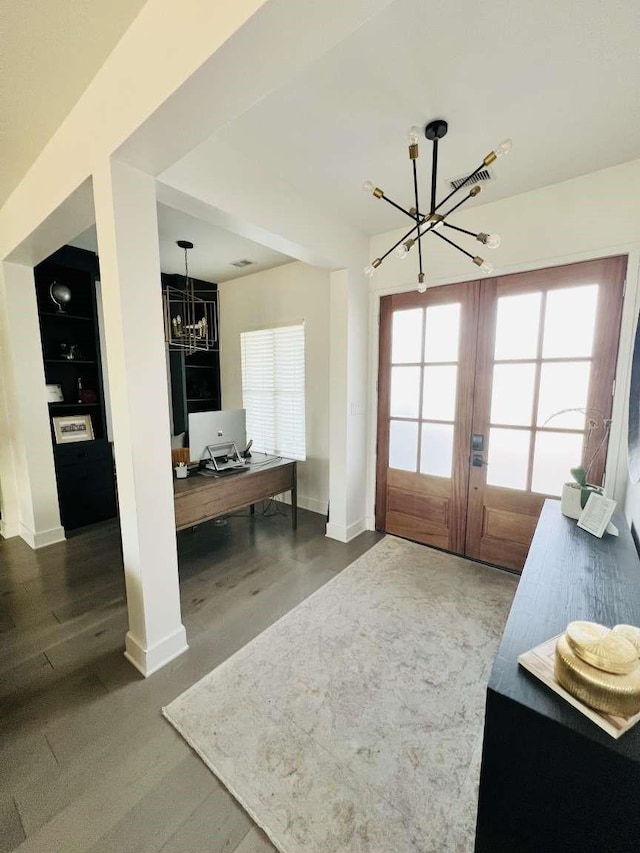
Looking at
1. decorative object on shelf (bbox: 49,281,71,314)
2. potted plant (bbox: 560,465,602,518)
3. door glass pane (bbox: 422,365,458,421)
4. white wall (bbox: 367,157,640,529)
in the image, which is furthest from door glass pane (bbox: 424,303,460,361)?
decorative object on shelf (bbox: 49,281,71,314)

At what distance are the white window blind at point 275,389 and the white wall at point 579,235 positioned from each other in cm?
185

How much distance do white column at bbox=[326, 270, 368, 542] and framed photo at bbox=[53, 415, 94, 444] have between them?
2664 millimetres

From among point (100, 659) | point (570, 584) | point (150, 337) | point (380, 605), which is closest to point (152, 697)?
point (100, 659)

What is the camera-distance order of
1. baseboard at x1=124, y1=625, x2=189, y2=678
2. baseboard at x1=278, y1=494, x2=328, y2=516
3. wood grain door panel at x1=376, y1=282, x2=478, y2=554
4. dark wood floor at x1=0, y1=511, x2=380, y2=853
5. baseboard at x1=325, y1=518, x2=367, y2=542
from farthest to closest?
baseboard at x1=278, y1=494, x2=328, y2=516
baseboard at x1=325, y1=518, x2=367, y2=542
wood grain door panel at x1=376, y1=282, x2=478, y2=554
baseboard at x1=124, y1=625, x2=189, y2=678
dark wood floor at x1=0, y1=511, x2=380, y2=853

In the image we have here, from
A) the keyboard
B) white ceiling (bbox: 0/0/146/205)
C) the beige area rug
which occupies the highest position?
white ceiling (bbox: 0/0/146/205)

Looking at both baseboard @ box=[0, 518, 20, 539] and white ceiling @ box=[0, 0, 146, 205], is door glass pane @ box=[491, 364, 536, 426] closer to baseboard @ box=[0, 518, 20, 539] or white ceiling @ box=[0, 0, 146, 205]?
white ceiling @ box=[0, 0, 146, 205]

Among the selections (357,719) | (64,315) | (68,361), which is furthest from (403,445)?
(64,315)

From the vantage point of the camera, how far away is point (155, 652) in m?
1.79

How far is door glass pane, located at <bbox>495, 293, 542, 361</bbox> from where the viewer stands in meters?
2.48

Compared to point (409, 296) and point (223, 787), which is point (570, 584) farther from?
point (409, 296)

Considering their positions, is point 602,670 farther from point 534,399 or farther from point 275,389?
point 275,389

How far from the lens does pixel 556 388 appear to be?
95.5 inches

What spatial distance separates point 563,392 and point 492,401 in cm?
46

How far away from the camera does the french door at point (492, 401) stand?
7.54 ft
